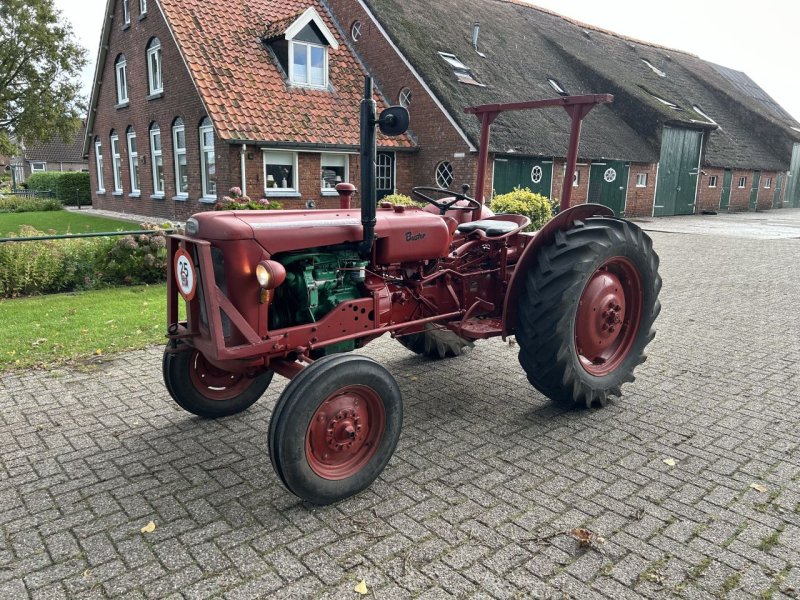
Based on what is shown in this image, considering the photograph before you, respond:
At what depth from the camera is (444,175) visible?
52.9ft

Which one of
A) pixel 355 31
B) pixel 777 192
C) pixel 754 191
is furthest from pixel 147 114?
pixel 777 192

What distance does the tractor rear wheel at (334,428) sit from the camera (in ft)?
9.28

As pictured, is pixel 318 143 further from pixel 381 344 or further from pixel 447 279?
pixel 447 279

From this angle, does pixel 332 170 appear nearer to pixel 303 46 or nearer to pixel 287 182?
pixel 287 182

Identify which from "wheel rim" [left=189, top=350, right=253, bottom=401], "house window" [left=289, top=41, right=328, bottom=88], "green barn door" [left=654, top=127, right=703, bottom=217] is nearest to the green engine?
"wheel rim" [left=189, top=350, right=253, bottom=401]

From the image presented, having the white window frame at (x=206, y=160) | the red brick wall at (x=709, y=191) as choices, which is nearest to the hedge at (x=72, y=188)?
the white window frame at (x=206, y=160)

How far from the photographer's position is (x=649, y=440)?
384cm

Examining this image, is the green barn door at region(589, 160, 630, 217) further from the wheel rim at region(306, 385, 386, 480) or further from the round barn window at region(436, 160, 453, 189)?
the wheel rim at region(306, 385, 386, 480)

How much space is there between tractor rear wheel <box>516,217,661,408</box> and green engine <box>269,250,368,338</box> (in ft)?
4.04

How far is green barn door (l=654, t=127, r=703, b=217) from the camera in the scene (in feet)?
73.8

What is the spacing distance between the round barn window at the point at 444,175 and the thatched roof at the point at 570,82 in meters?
1.14

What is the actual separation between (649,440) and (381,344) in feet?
9.33

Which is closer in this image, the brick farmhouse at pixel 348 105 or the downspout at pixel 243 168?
the downspout at pixel 243 168

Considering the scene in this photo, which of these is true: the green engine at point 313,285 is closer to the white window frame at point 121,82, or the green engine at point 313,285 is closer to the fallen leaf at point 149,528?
the fallen leaf at point 149,528
